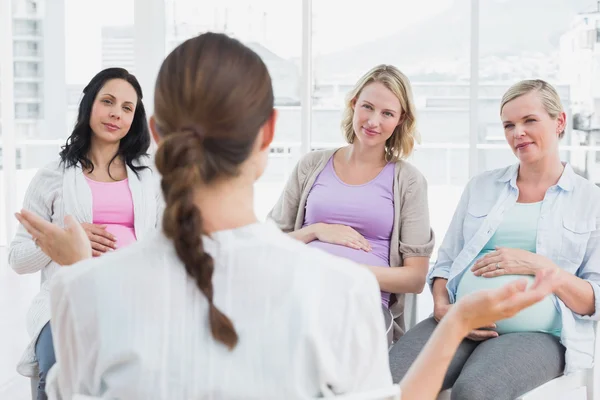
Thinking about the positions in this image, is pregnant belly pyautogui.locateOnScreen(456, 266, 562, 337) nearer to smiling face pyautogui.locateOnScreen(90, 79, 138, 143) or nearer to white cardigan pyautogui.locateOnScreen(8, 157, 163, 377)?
white cardigan pyautogui.locateOnScreen(8, 157, 163, 377)

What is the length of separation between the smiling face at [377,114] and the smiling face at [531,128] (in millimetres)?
377

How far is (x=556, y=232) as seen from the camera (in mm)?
2273

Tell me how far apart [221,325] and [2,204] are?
22.4ft

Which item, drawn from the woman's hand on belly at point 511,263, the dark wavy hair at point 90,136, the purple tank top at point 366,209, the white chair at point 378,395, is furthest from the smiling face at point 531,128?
the white chair at point 378,395

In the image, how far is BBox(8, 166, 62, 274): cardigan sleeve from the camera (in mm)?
2408

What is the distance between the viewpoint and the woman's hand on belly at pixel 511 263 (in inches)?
86.5

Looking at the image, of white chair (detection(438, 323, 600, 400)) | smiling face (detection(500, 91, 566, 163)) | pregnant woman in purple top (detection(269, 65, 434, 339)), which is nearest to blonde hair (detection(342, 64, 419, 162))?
pregnant woman in purple top (detection(269, 65, 434, 339))

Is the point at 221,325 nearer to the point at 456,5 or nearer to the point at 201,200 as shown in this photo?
the point at 201,200

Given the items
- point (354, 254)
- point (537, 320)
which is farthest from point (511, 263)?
point (354, 254)

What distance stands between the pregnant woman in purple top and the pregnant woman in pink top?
54cm

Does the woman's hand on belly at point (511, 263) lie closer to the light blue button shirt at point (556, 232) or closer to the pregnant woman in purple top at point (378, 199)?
the light blue button shirt at point (556, 232)

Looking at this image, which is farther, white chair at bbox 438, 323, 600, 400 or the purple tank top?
the purple tank top

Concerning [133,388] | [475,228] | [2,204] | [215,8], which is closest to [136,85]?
[475,228]

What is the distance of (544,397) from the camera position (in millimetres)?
2076
